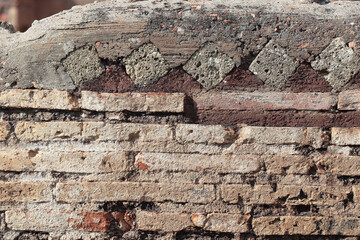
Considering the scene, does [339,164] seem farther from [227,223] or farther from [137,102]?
[137,102]

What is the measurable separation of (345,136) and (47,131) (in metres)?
1.53

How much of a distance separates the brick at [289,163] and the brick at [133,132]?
0.52 metres

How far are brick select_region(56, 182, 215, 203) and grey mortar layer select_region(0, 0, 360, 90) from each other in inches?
21.2

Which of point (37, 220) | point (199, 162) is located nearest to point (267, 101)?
point (199, 162)

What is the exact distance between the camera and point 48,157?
1925 mm

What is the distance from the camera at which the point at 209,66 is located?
1.92 m

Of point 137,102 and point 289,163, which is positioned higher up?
point 137,102

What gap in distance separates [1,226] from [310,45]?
186 centimetres

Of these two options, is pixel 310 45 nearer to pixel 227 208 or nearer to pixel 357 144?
pixel 357 144

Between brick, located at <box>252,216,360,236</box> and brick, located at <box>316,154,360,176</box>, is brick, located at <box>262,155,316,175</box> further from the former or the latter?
brick, located at <box>252,216,360,236</box>

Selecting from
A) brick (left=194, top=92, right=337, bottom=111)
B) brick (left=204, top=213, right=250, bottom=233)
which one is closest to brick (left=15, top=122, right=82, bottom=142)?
brick (left=194, top=92, right=337, bottom=111)

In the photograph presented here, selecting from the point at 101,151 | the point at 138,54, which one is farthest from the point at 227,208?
the point at 138,54

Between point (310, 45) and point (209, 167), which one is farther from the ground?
point (310, 45)

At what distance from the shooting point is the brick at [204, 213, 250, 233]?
74.2 inches
